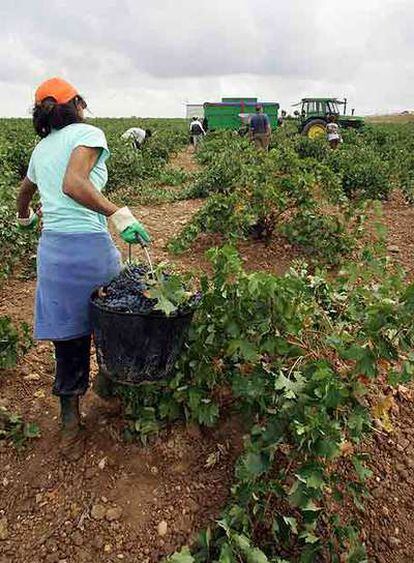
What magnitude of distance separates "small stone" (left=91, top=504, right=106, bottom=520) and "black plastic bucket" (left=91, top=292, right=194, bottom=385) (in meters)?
0.55

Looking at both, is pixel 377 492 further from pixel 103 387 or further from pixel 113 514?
pixel 103 387

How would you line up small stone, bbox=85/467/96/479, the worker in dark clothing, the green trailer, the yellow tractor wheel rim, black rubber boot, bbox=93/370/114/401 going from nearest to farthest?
small stone, bbox=85/467/96/479
black rubber boot, bbox=93/370/114/401
the worker in dark clothing
the yellow tractor wheel rim
the green trailer

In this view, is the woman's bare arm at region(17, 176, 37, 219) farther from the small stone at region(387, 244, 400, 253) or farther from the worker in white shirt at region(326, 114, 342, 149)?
the worker in white shirt at region(326, 114, 342, 149)

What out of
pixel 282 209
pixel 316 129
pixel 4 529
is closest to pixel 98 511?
pixel 4 529

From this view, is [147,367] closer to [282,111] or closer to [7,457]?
[7,457]

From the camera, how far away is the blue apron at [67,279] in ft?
7.59

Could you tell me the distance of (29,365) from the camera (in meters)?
3.27

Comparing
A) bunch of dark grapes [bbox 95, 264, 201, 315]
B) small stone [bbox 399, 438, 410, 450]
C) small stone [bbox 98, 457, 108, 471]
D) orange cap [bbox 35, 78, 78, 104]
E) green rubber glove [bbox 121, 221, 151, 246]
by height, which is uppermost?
orange cap [bbox 35, 78, 78, 104]

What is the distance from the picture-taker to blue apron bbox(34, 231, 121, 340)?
2.31 m

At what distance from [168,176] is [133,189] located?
147 centimetres

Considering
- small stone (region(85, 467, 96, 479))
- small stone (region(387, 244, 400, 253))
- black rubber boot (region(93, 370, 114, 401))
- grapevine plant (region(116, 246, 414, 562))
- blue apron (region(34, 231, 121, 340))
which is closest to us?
grapevine plant (region(116, 246, 414, 562))

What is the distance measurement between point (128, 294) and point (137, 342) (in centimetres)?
21

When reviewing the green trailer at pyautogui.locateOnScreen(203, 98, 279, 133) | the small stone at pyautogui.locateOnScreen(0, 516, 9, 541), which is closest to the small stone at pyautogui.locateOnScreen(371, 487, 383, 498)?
the small stone at pyautogui.locateOnScreen(0, 516, 9, 541)

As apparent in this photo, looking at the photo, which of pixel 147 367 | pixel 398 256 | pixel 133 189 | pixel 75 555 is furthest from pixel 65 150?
pixel 133 189
